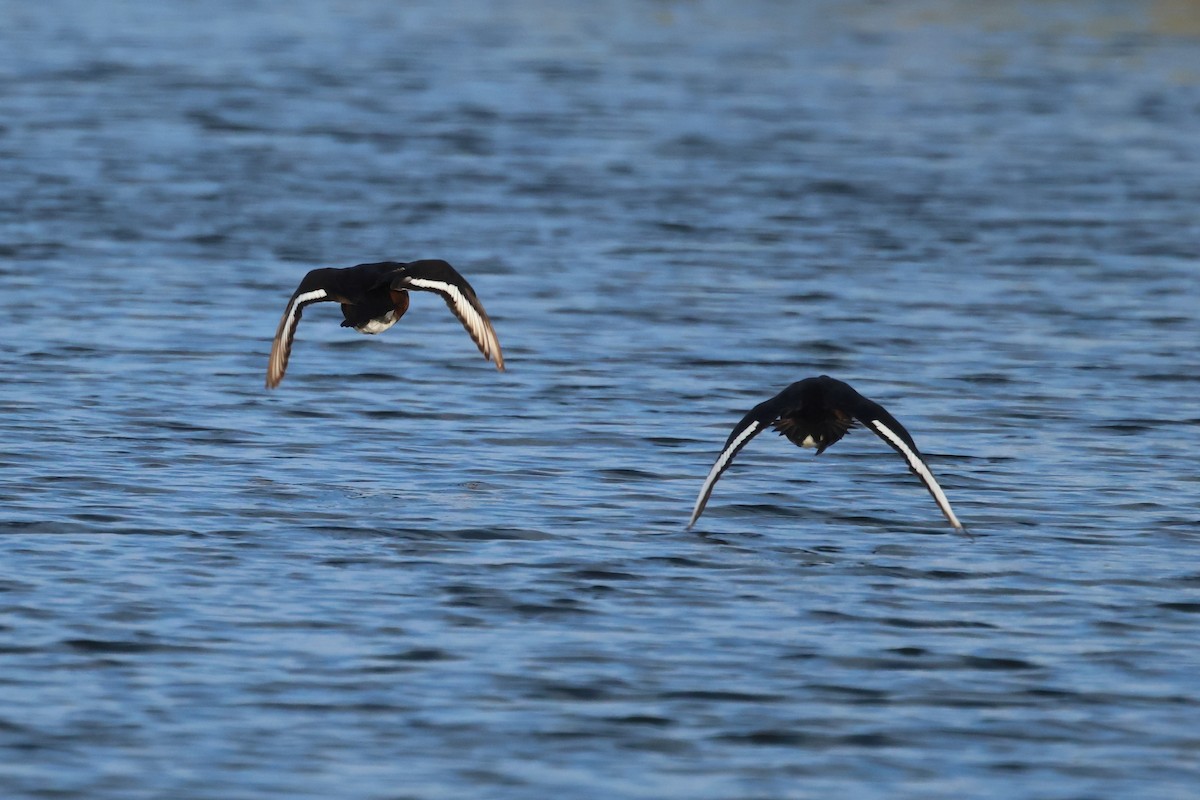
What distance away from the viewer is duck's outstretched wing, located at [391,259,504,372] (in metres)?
12.3

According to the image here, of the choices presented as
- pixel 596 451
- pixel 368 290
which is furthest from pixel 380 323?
pixel 596 451

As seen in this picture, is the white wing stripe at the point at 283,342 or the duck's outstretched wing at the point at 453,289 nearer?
the duck's outstretched wing at the point at 453,289

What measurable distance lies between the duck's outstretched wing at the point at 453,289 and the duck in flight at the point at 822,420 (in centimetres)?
205

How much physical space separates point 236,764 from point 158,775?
28 cm

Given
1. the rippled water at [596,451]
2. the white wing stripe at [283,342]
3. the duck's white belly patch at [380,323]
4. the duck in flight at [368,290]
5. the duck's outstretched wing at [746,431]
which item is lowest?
the rippled water at [596,451]

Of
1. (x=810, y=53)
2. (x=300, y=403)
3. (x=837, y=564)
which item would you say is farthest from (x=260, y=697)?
(x=810, y=53)

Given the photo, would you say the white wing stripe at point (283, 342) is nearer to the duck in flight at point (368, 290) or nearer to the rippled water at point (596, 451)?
the duck in flight at point (368, 290)

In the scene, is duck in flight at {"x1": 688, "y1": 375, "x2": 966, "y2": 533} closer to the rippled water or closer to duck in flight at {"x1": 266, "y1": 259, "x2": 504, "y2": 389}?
the rippled water

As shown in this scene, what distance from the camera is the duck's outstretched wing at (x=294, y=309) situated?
12164 millimetres

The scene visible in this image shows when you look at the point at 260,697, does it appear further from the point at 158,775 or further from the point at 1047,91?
the point at 1047,91

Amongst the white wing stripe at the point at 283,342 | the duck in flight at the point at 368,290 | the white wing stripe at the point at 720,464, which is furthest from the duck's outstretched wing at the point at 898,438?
the white wing stripe at the point at 283,342

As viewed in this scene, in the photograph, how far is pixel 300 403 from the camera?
14.7 metres

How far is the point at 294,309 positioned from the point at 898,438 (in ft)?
11.1

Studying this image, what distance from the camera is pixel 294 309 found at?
40.2 feet
